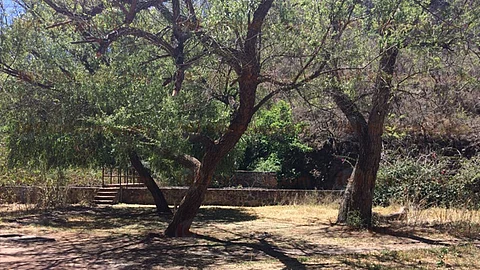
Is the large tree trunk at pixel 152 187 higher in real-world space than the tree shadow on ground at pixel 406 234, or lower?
higher

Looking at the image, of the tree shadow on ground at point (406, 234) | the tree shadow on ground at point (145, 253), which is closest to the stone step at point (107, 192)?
the tree shadow on ground at point (145, 253)

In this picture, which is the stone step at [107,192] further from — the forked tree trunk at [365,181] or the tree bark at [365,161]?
the forked tree trunk at [365,181]

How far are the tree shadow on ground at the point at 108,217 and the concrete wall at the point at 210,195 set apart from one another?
51.4 inches

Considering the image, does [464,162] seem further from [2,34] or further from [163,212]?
[2,34]

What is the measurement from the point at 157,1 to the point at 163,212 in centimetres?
794

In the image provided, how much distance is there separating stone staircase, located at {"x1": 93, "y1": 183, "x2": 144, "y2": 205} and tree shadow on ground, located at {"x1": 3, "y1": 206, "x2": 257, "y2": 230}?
1.22m

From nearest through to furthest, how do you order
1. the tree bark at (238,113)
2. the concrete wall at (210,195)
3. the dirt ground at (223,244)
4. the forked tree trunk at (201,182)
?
the dirt ground at (223,244) → the tree bark at (238,113) → the forked tree trunk at (201,182) → the concrete wall at (210,195)

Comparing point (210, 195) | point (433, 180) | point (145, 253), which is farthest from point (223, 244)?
point (210, 195)

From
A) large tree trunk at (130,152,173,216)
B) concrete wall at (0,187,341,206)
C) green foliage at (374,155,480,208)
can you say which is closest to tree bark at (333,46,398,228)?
green foliage at (374,155,480,208)

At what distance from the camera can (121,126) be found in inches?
341

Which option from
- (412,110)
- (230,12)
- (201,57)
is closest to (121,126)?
(201,57)

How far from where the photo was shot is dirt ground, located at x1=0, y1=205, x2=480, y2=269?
25.0 feet

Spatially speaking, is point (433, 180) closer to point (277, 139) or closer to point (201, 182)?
point (201, 182)

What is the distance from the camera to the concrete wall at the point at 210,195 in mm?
17594
